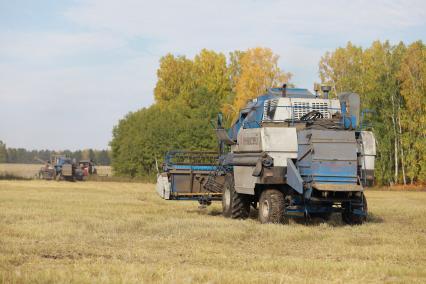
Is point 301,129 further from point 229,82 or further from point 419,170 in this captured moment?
point 229,82

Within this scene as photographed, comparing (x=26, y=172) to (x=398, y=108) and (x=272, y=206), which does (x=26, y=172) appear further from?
(x=272, y=206)

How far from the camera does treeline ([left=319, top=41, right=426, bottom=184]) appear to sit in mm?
53906

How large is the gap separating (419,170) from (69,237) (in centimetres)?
4545

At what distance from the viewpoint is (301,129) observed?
18.4 metres

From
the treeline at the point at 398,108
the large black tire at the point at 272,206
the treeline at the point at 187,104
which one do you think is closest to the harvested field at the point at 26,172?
the treeline at the point at 187,104

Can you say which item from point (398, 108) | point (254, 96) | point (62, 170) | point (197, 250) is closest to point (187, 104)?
point (254, 96)

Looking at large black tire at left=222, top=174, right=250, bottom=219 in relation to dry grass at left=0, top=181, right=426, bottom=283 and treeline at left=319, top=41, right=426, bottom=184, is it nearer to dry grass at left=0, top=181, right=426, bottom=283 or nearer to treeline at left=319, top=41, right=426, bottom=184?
dry grass at left=0, top=181, right=426, bottom=283

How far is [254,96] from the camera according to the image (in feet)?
200

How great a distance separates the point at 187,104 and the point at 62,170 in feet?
82.6

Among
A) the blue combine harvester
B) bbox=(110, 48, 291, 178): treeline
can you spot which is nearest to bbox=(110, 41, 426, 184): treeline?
bbox=(110, 48, 291, 178): treeline

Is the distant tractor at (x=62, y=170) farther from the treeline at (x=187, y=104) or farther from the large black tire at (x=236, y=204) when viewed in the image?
the large black tire at (x=236, y=204)

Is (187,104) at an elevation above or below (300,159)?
above

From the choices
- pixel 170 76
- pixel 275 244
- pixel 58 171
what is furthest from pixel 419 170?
pixel 275 244

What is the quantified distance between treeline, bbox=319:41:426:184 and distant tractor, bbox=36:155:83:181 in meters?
24.3
